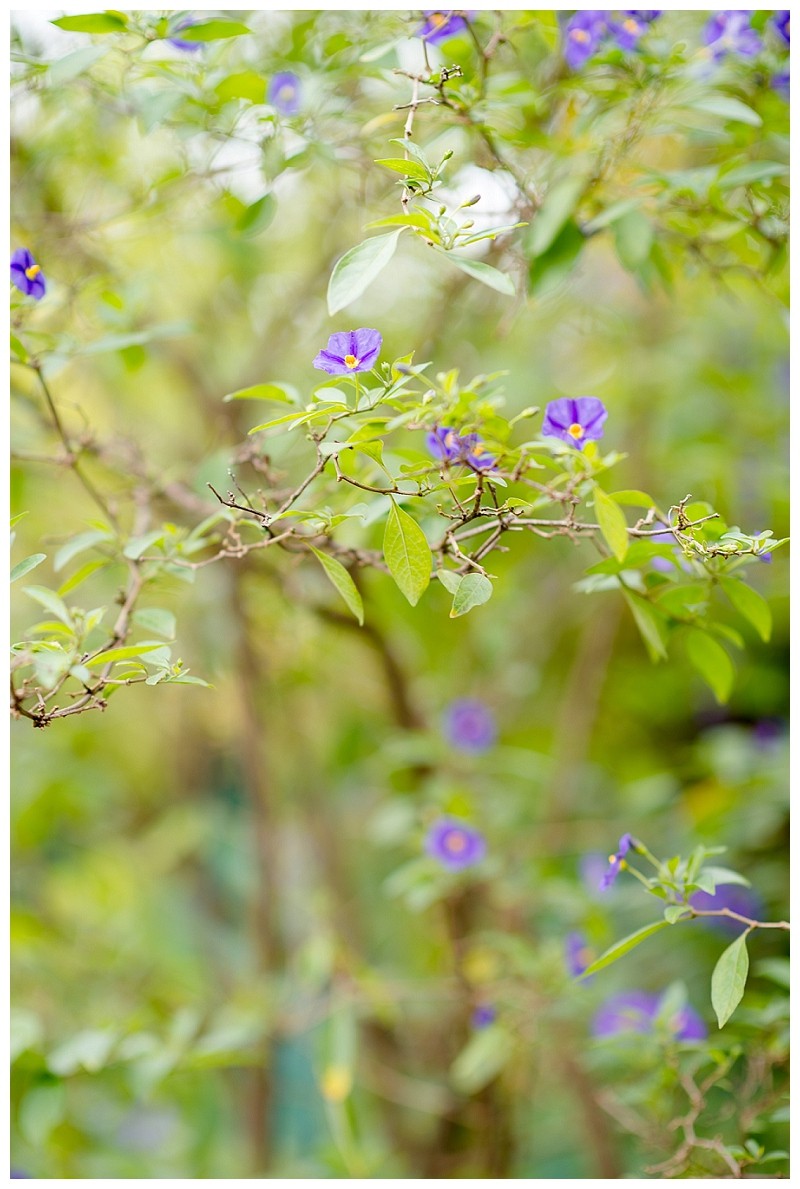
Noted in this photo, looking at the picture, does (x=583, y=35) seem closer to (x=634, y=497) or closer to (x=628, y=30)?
(x=628, y=30)

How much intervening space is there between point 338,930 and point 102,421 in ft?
3.24

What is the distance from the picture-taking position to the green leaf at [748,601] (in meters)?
0.72

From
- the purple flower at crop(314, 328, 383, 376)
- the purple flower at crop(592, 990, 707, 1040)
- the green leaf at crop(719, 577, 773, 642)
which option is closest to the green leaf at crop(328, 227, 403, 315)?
the purple flower at crop(314, 328, 383, 376)

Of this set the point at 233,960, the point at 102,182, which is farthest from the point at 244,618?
the point at 233,960

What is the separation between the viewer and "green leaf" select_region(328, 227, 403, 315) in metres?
0.56

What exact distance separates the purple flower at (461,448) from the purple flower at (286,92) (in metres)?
0.42

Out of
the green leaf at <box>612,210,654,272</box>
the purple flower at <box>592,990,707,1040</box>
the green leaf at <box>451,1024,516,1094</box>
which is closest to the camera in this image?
the green leaf at <box>612,210,654,272</box>

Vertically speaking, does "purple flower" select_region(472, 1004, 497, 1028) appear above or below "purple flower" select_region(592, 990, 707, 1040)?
below

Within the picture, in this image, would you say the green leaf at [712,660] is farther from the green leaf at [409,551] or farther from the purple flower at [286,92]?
the purple flower at [286,92]

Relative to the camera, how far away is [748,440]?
1593 millimetres

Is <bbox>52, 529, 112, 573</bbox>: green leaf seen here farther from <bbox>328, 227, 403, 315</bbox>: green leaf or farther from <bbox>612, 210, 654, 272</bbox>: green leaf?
<bbox>612, 210, 654, 272</bbox>: green leaf

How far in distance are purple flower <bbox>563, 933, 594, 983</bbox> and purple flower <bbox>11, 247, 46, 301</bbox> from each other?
92cm

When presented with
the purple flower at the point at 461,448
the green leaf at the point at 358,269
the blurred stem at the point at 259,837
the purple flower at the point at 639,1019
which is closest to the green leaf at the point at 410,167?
the green leaf at the point at 358,269

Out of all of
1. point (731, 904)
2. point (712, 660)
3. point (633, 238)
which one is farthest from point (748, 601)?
point (731, 904)
